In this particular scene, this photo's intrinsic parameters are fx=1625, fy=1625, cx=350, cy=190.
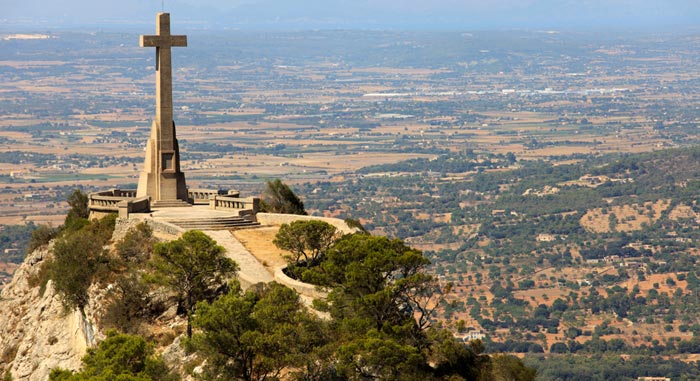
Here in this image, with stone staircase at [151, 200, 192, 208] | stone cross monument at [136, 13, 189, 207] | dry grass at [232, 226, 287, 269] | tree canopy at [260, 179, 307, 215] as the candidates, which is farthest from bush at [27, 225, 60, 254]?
tree canopy at [260, 179, 307, 215]

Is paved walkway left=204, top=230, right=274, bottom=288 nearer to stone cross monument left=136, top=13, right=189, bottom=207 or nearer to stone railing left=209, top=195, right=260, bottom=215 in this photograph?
stone railing left=209, top=195, right=260, bottom=215

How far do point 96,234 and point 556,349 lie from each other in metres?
65.8

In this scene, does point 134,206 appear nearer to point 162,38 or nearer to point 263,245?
point 263,245

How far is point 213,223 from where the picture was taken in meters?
57.0

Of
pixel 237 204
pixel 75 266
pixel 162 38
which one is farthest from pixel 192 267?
pixel 162 38

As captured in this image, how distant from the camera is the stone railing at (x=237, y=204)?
60094 mm

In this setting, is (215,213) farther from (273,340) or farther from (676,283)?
(676,283)

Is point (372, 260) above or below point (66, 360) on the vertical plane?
above

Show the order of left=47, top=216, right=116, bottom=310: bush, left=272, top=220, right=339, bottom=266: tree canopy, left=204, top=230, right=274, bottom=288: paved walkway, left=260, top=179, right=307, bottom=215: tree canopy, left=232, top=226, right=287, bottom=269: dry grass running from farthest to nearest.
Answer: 1. left=260, top=179, right=307, bottom=215: tree canopy
2. left=232, top=226, right=287, bottom=269: dry grass
3. left=47, top=216, right=116, bottom=310: bush
4. left=272, top=220, right=339, bottom=266: tree canopy
5. left=204, top=230, right=274, bottom=288: paved walkway

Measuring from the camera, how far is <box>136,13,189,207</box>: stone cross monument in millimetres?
60906

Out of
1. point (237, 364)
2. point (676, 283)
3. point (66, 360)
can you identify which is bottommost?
point (676, 283)

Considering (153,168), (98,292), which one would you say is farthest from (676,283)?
(98,292)

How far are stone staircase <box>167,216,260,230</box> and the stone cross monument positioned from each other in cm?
416

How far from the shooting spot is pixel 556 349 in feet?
385
